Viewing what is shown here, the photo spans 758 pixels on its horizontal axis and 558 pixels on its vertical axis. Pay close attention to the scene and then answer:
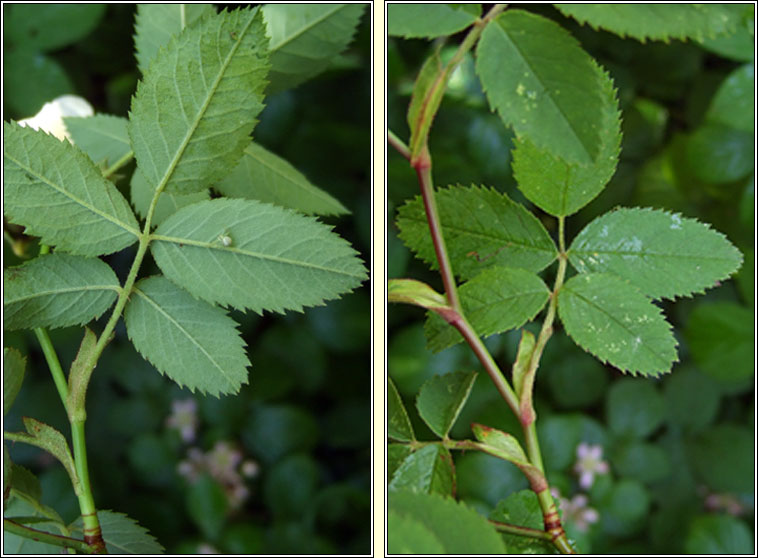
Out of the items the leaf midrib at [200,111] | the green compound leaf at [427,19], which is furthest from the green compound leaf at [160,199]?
the green compound leaf at [427,19]

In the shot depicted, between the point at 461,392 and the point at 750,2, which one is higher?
the point at 750,2

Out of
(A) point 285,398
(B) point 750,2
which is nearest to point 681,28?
(B) point 750,2

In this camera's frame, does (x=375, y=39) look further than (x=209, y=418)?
No

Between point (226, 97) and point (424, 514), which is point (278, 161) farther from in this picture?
point (424, 514)

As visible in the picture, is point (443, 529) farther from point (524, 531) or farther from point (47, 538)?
point (47, 538)

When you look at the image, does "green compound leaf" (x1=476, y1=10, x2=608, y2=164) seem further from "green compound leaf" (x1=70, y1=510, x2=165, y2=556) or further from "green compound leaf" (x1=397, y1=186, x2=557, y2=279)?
"green compound leaf" (x1=70, y1=510, x2=165, y2=556)

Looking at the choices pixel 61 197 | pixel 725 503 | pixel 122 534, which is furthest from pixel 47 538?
pixel 725 503
